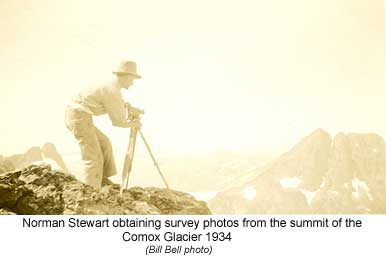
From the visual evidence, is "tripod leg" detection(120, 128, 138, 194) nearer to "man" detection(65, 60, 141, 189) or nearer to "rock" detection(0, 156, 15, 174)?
"man" detection(65, 60, 141, 189)

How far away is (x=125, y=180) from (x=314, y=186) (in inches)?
2747

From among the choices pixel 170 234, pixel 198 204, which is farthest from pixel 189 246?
pixel 198 204

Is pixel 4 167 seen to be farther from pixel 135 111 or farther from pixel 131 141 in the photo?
pixel 135 111

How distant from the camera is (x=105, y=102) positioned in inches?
194

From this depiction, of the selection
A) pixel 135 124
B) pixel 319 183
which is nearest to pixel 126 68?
pixel 135 124

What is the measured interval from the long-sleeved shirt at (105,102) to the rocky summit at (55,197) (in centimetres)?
95

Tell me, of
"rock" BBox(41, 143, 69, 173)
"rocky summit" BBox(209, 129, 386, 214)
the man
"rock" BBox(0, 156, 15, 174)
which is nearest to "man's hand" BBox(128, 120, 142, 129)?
the man

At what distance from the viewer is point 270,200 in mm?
67938

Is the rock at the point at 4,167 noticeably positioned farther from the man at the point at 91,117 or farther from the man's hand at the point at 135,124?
the man's hand at the point at 135,124

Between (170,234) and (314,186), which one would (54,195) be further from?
(314,186)

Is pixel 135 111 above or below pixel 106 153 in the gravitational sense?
above

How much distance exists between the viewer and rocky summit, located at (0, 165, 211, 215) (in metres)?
4.34

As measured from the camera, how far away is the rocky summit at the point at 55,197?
171 inches

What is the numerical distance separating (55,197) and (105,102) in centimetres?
142
